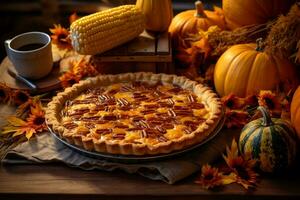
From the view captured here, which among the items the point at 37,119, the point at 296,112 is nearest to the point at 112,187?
the point at 37,119

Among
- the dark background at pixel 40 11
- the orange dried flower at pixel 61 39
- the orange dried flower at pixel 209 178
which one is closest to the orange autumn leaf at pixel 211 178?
the orange dried flower at pixel 209 178

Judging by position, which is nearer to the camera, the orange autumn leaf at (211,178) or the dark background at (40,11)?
the orange autumn leaf at (211,178)

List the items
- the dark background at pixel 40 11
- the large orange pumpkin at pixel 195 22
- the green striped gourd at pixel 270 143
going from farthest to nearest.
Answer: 1. the dark background at pixel 40 11
2. the large orange pumpkin at pixel 195 22
3. the green striped gourd at pixel 270 143

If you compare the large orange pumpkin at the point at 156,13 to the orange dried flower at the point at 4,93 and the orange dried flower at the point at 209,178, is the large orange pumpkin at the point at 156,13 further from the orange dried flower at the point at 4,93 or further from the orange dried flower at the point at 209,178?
the orange dried flower at the point at 209,178

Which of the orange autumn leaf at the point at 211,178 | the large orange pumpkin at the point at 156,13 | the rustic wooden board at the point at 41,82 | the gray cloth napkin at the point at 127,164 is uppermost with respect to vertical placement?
the large orange pumpkin at the point at 156,13

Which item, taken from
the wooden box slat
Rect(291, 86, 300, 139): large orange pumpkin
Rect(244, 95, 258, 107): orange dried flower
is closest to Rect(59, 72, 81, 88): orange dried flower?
the wooden box slat

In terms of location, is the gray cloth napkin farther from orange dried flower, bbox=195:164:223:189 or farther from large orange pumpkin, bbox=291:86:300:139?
large orange pumpkin, bbox=291:86:300:139

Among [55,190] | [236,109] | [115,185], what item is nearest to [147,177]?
[115,185]
